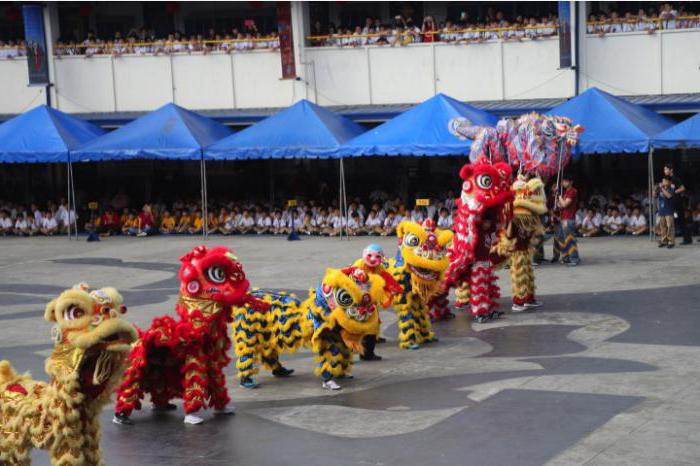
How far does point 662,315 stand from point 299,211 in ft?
45.6

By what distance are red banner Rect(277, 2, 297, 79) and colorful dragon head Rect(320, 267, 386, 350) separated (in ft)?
→ 59.3

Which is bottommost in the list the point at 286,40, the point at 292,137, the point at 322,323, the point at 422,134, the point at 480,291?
the point at 480,291

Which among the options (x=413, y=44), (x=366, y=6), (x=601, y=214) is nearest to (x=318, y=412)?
(x=601, y=214)

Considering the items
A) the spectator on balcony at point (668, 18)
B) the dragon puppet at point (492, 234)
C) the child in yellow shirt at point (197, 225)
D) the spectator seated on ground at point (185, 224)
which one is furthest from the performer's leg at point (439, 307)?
the spectator seated on ground at point (185, 224)

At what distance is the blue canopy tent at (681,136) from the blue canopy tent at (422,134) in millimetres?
4084

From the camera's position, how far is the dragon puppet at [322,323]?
1195 centimetres

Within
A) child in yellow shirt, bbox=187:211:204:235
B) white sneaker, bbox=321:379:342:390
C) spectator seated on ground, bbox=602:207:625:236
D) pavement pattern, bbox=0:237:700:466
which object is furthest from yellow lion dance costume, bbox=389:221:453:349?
child in yellow shirt, bbox=187:211:204:235

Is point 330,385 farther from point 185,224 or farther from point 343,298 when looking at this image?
point 185,224

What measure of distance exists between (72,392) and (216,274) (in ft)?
8.84

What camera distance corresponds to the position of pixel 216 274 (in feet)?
36.3

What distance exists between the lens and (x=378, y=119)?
1118 inches

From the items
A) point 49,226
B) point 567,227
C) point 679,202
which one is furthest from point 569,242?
point 49,226

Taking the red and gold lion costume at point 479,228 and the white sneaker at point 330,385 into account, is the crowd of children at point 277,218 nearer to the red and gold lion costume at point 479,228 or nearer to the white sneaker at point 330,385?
the red and gold lion costume at point 479,228

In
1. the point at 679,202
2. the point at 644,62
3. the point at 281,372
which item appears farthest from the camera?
the point at 644,62
